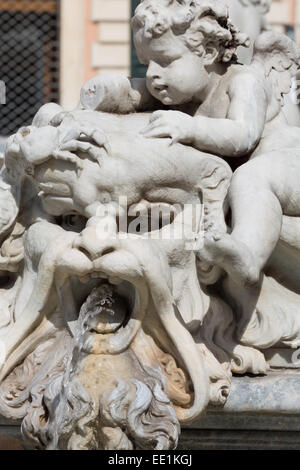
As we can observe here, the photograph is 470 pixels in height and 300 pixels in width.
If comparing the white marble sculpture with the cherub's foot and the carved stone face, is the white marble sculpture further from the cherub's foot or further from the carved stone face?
the cherub's foot

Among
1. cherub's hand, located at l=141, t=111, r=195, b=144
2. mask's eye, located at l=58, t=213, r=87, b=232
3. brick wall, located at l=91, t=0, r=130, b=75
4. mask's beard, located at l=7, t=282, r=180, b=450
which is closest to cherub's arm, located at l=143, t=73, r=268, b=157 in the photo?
cherub's hand, located at l=141, t=111, r=195, b=144

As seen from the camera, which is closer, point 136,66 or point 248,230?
A: point 248,230

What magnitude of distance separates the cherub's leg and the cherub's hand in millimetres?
133

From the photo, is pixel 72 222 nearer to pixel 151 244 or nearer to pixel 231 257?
pixel 151 244

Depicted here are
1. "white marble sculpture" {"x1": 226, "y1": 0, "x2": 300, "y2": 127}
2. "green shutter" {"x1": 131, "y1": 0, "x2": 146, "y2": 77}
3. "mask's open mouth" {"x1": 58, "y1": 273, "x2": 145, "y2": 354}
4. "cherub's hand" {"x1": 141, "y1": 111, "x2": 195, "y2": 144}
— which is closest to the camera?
"mask's open mouth" {"x1": 58, "y1": 273, "x2": 145, "y2": 354}

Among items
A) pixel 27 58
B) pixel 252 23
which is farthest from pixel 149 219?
pixel 27 58

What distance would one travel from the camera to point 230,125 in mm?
3344

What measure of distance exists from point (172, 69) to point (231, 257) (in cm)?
54

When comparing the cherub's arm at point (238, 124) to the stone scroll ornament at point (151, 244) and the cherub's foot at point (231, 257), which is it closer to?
the stone scroll ornament at point (151, 244)

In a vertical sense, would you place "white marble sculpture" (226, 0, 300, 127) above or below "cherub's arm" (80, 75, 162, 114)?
below

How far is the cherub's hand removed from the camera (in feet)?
10.8

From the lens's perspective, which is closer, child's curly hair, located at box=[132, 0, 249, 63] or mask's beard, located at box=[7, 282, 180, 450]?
mask's beard, located at box=[7, 282, 180, 450]

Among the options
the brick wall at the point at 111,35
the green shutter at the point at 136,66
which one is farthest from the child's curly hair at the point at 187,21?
the brick wall at the point at 111,35

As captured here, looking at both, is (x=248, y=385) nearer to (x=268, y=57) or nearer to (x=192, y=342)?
→ (x=192, y=342)
